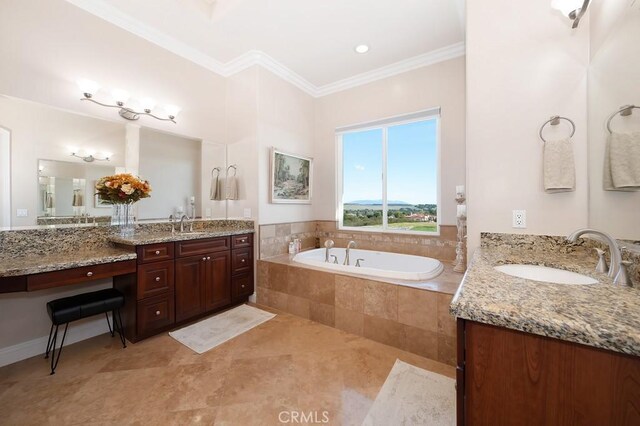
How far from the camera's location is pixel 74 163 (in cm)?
219

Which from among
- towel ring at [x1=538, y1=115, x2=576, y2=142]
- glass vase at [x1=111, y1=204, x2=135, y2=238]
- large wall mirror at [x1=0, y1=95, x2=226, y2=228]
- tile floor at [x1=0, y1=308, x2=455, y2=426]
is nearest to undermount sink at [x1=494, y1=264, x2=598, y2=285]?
towel ring at [x1=538, y1=115, x2=576, y2=142]

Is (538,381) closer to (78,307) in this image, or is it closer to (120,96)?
(78,307)

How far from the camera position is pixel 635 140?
43.6 inches

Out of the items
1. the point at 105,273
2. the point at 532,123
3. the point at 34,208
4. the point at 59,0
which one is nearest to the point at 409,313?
the point at 532,123

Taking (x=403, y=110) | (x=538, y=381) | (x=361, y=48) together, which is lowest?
(x=538, y=381)

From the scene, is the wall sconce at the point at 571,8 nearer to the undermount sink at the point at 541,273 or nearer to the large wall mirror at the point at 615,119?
the large wall mirror at the point at 615,119

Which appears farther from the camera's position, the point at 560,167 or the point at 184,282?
the point at 184,282

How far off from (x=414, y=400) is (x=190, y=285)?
2102 millimetres

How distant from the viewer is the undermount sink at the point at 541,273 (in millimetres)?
1202

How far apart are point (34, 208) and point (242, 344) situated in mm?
1966

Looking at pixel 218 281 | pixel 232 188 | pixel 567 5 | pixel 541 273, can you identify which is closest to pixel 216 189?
pixel 232 188

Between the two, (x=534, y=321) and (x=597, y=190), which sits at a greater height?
(x=597, y=190)

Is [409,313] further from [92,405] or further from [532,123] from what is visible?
[92,405]

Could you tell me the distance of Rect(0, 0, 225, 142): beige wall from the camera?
194 centimetres
